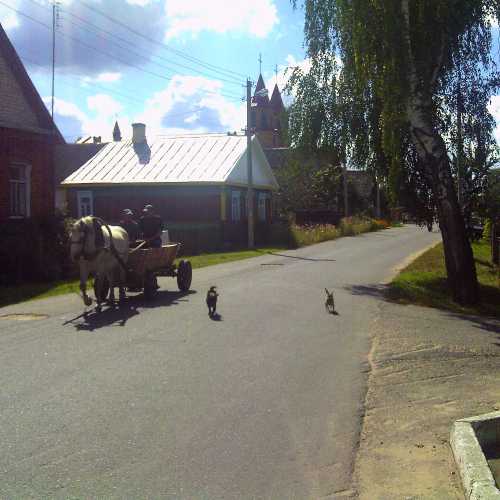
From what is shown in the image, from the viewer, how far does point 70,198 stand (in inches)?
1453

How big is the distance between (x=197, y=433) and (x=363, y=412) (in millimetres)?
1746

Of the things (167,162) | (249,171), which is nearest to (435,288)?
(249,171)

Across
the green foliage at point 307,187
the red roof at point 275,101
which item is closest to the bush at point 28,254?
the green foliage at point 307,187

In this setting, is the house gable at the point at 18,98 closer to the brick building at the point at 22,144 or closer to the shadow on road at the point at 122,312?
the brick building at the point at 22,144

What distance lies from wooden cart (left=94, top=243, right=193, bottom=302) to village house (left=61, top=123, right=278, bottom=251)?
647 inches

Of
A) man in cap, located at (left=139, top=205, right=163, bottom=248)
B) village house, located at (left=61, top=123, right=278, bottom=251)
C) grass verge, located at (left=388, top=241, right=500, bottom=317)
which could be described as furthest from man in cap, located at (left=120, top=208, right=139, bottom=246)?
village house, located at (left=61, top=123, right=278, bottom=251)

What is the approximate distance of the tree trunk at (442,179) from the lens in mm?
14172

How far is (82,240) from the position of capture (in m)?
11.9

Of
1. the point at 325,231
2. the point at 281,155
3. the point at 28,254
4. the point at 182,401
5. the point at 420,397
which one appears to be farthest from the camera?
the point at 281,155

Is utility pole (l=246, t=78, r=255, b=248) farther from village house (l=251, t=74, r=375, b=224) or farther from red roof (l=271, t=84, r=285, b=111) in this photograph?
red roof (l=271, t=84, r=285, b=111)

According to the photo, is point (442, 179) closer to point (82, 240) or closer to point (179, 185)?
point (82, 240)

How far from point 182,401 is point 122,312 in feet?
18.4

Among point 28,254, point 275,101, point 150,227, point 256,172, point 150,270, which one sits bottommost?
point 150,270

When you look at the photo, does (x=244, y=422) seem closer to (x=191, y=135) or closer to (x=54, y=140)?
(x=54, y=140)
